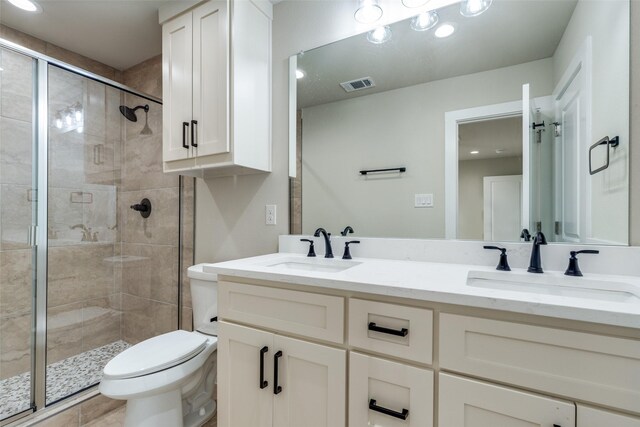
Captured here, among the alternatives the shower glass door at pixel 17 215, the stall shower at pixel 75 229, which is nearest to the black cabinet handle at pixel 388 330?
the stall shower at pixel 75 229

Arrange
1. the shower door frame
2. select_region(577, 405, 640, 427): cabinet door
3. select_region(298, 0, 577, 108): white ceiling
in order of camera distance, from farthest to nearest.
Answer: the shower door frame → select_region(298, 0, 577, 108): white ceiling → select_region(577, 405, 640, 427): cabinet door

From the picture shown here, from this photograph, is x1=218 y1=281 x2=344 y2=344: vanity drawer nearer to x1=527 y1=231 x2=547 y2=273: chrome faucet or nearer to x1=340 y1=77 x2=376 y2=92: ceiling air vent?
x1=527 y1=231 x2=547 y2=273: chrome faucet

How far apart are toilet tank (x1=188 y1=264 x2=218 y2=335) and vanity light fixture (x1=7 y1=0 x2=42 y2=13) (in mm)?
1893

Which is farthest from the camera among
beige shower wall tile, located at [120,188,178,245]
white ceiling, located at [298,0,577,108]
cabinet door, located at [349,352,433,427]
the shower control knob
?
the shower control knob

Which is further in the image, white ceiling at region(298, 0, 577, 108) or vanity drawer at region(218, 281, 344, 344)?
white ceiling at region(298, 0, 577, 108)

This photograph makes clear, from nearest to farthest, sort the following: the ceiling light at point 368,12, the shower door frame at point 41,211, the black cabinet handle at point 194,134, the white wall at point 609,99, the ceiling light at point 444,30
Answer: the white wall at point 609,99 → the ceiling light at point 444,30 → the ceiling light at point 368,12 → the black cabinet handle at point 194,134 → the shower door frame at point 41,211

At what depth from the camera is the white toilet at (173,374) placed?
1.24 meters

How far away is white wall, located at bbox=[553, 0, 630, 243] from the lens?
1.02 m

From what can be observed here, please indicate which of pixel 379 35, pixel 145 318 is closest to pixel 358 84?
pixel 379 35

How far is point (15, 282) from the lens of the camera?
6.22 ft

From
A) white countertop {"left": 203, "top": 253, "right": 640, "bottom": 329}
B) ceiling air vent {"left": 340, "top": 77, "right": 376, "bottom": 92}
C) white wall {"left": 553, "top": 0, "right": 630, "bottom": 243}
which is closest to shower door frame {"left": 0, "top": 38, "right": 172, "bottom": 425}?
white countertop {"left": 203, "top": 253, "right": 640, "bottom": 329}

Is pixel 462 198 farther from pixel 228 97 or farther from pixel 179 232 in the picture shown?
pixel 179 232

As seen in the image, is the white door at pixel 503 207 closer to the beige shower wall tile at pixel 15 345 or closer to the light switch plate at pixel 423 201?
the light switch plate at pixel 423 201

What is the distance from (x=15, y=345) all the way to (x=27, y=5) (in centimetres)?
213
